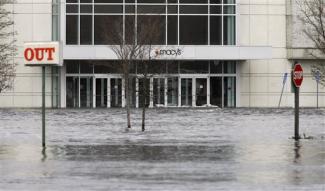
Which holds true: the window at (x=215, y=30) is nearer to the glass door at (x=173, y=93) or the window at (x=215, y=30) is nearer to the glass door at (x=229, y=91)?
the glass door at (x=229, y=91)

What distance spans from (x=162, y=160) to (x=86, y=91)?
1727 inches

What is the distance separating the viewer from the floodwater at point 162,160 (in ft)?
45.3

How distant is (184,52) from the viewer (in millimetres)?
59156

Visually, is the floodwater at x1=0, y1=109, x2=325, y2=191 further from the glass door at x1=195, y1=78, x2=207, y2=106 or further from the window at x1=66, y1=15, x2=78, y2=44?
the glass door at x1=195, y1=78, x2=207, y2=106

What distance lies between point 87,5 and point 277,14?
14.8 metres

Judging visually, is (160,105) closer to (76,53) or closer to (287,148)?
(76,53)

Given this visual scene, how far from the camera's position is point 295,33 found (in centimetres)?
6253

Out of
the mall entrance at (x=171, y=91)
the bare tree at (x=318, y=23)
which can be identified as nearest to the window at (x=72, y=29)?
the mall entrance at (x=171, y=91)

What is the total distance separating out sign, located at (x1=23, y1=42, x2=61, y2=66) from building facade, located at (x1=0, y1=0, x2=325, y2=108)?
36335mm

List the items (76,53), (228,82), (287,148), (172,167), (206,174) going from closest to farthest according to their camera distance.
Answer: (206,174) < (172,167) < (287,148) < (76,53) < (228,82)

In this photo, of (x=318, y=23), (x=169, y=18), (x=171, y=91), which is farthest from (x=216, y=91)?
(x=318, y=23)

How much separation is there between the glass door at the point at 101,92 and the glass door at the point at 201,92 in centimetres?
699

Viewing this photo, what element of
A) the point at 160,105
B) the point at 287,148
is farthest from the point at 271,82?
the point at 287,148

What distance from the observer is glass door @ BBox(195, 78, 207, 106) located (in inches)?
2438
